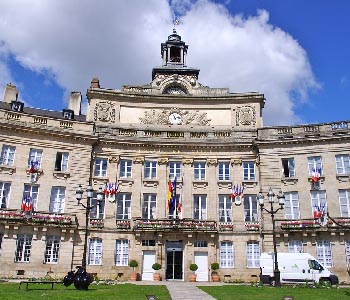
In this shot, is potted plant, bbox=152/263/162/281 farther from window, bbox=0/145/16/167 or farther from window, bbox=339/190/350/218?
window, bbox=339/190/350/218

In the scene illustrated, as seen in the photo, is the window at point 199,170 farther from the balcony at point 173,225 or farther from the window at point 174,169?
the balcony at point 173,225

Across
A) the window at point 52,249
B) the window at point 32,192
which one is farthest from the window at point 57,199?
the window at point 52,249

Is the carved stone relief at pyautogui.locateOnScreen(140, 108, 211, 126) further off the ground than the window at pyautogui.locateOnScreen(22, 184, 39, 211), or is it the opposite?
the carved stone relief at pyautogui.locateOnScreen(140, 108, 211, 126)

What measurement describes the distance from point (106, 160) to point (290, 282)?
20.0 meters

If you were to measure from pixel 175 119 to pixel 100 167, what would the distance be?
955 centimetres

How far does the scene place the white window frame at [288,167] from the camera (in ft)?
124

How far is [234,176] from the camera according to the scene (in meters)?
39.1

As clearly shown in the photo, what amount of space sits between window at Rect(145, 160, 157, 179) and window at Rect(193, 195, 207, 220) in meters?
4.56

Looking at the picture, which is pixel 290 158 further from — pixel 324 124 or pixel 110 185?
pixel 110 185

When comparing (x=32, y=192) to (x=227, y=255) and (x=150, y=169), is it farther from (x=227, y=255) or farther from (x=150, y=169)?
(x=227, y=255)

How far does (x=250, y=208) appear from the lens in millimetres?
38125

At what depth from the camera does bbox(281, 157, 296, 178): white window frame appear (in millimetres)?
37938

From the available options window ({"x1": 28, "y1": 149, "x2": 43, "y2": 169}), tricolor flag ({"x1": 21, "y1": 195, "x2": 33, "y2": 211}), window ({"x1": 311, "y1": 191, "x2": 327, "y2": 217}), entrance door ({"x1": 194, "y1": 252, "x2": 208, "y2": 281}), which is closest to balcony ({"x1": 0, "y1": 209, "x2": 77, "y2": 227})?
tricolor flag ({"x1": 21, "y1": 195, "x2": 33, "y2": 211})

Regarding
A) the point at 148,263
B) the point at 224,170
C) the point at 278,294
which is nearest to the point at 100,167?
the point at 148,263
